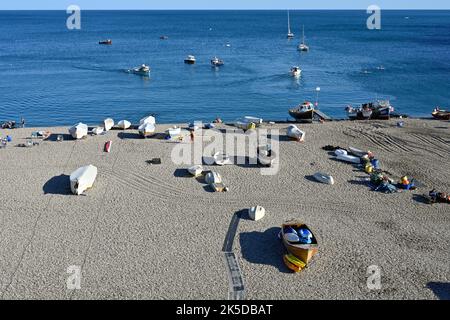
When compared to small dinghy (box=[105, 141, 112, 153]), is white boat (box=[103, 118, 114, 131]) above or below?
above

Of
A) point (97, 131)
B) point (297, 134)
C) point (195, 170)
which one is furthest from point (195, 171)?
point (97, 131)

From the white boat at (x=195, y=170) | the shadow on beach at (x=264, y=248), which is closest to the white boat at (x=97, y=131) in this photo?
the white boat at (x=195, y=170)

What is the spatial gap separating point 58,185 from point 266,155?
1338cm

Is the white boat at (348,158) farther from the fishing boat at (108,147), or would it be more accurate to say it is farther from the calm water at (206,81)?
the calm water at (206,81)

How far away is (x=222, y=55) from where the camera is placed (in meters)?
89.9

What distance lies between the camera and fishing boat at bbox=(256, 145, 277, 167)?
101ft

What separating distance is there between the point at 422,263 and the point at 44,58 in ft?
268

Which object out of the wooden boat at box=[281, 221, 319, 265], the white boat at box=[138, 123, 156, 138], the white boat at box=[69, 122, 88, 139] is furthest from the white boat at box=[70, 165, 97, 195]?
the wooden boat at box=[281, 221, 319, 265]

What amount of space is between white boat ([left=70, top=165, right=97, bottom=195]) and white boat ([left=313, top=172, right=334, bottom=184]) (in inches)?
531

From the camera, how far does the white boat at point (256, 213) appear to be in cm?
2397

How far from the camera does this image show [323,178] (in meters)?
28.6

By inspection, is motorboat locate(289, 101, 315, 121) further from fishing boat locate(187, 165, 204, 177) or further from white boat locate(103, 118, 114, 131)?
fishing boat locate(187, 165, 204, 177)

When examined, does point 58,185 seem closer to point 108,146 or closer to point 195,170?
point 108,146
